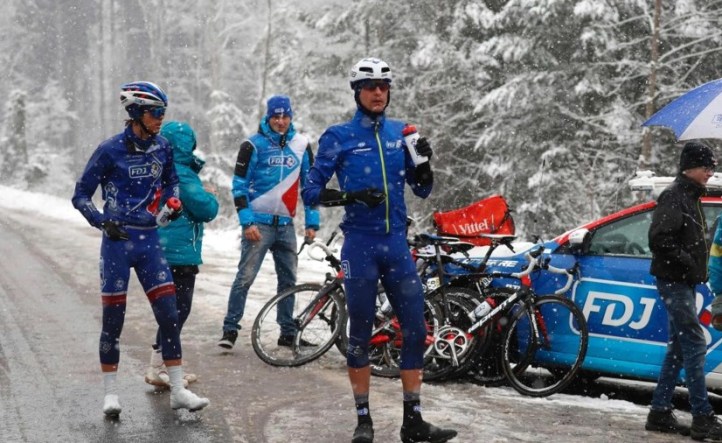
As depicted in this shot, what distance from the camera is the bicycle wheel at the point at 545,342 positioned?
6953 millimetres

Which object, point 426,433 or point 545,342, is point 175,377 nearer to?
point 426,433

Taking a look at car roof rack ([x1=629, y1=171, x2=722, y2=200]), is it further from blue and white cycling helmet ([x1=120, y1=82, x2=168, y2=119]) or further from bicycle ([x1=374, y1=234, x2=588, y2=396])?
blue and white cycling helmet ([x1=120, y1=82, x2=168, y2=119])

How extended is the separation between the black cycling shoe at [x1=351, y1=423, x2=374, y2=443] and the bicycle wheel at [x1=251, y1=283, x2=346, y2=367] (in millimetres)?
2489

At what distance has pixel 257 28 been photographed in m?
41.7

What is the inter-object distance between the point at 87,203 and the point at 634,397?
4.75 metres

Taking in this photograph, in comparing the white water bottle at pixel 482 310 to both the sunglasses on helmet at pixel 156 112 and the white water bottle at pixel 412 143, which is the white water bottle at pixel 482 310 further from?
the sunglasses on helmet at pixel 156 112

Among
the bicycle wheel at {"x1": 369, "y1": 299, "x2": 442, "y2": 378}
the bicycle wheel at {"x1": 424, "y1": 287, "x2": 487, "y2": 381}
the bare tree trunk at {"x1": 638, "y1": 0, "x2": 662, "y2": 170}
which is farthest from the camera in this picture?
the bare tree trunk at {"x1": 638, "y1": 0, "x2": 662, "y2": 170}

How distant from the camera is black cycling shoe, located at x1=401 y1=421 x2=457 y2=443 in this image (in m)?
5.20

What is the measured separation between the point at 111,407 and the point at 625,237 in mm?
4125

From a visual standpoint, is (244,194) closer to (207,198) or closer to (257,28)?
(207,198)

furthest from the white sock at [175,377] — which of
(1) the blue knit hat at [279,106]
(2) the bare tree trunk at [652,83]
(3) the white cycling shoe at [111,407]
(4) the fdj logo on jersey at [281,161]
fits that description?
(2) the bare tree trunk at [652,83]

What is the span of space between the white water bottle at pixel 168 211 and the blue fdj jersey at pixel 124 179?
0.16 ft

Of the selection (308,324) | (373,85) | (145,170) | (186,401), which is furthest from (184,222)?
(373,85)

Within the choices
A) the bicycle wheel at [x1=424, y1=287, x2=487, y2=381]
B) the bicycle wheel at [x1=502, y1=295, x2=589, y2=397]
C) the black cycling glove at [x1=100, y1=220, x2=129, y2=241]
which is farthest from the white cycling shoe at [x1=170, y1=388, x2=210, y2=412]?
the bicycle wheel at [x1=502, y1=295, x2=589, y2=397]
